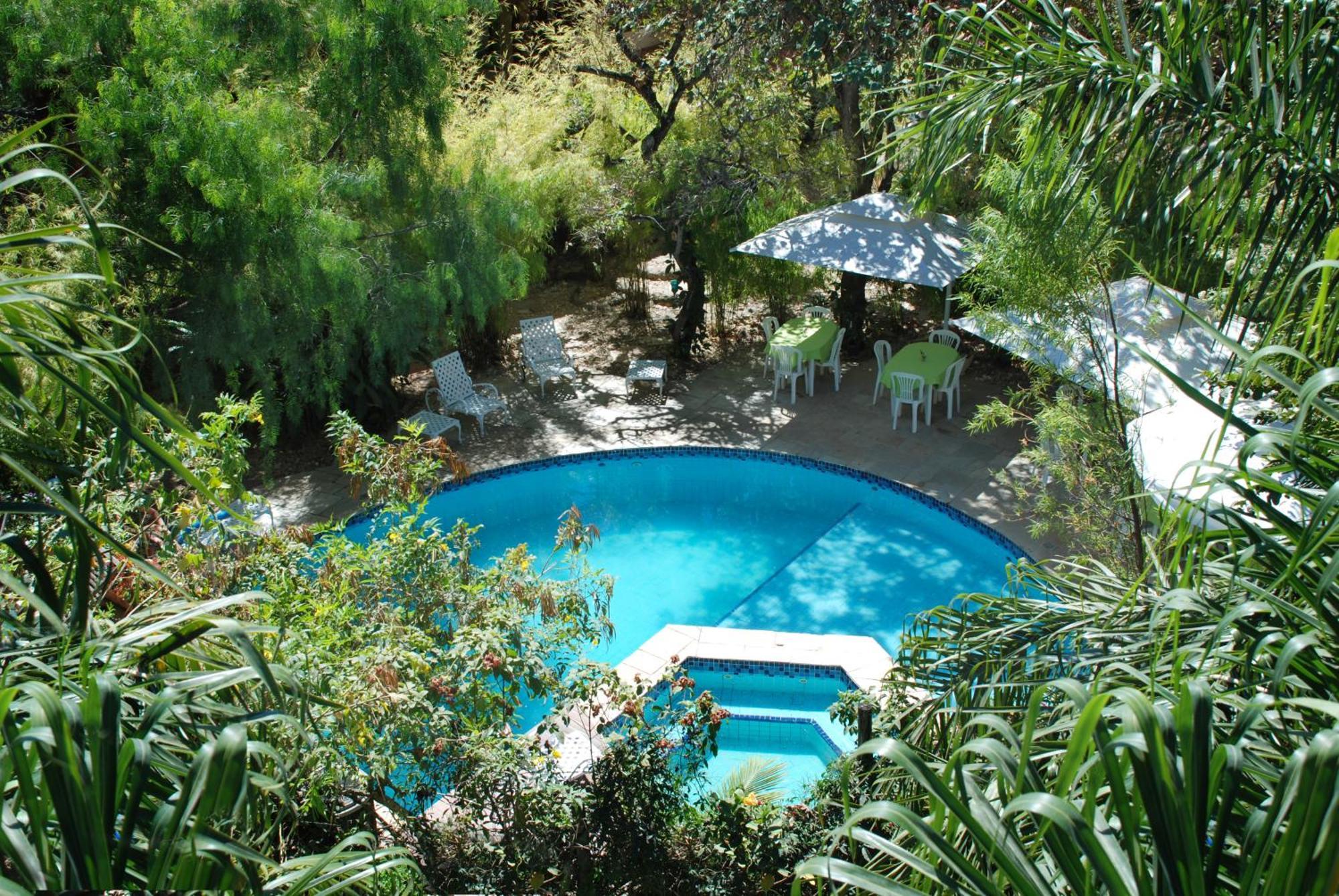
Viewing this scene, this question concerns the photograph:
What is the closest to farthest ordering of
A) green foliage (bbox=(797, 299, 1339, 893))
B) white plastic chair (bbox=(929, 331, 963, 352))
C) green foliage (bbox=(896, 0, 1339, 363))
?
1. green foliage (bbox=(797, 299, 1339, 893))
2. green foliage (bbox=(896, 0, 1339, 363))
3. white plastic chair (bbox=(929, 331, 963, 352))

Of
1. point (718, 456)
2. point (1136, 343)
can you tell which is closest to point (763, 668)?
point (1136, 343)

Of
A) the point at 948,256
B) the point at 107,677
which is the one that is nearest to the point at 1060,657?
the point at 107,677

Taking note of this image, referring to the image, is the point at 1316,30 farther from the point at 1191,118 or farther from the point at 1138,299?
the point at 1138,299

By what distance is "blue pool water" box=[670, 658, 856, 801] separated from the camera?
8242mm

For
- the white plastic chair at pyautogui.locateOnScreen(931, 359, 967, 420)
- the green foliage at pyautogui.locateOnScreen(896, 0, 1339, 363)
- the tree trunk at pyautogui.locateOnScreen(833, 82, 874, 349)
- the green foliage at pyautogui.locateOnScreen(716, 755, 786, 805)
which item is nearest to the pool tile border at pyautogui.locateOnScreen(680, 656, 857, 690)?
the green foliage at pyautogui.locateOnScreen(716, 755, 786, 805)

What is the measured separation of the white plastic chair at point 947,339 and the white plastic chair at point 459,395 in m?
4.99

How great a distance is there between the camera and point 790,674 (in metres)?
8.79

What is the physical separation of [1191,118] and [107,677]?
13.6 feet

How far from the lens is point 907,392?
12.2 meters

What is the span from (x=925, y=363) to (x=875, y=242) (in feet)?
4.70

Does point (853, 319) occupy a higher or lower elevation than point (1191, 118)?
lower

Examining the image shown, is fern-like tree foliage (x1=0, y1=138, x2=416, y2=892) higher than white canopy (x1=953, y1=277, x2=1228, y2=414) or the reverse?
higher

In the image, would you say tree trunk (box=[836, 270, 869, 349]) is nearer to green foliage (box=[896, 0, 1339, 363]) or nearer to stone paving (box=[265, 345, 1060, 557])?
stone paving (box=[265, 345, 1060, 557])

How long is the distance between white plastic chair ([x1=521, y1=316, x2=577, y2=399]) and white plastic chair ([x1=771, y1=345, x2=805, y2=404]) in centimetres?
239
